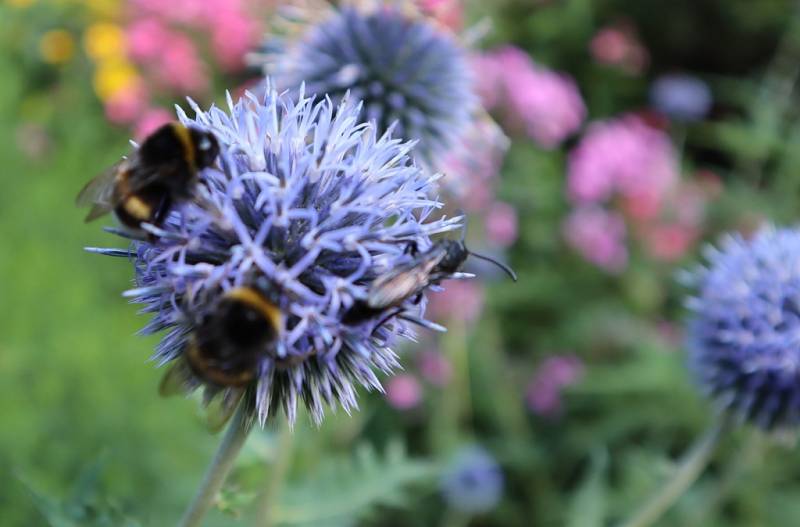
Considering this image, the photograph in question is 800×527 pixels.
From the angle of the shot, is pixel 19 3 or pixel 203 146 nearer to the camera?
pixel 203 146

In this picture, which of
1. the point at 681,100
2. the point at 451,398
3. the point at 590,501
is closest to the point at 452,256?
the point at 590,501

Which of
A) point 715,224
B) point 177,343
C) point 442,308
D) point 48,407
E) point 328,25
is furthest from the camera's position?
point 715,224

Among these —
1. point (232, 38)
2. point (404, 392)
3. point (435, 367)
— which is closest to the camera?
point (404, 392)

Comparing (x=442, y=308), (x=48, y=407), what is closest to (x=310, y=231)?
(x=48, y=407)

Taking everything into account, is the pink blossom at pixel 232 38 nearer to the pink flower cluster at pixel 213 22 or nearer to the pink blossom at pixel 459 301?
the pink flower cluster at pixel 213 22

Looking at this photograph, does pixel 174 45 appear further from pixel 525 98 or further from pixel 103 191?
pixel 103 191

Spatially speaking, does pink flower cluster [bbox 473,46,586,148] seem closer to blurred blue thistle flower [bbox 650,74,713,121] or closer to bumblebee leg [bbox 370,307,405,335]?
blurred blue thistle flower [bbox 650,74,713,121]

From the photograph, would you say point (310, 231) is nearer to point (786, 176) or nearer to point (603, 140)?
point (603, 140)
